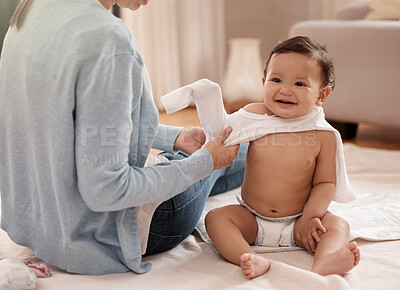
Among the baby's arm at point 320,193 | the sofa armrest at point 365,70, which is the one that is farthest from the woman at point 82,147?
the sofa armrest at point 365,70

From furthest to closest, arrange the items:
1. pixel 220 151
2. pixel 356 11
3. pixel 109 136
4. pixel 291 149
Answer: pixel 356 11 → pixel 291 149 → pixel 220 151 → pixel 109 136

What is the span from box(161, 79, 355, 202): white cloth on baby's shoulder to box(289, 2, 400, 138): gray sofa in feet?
3.71

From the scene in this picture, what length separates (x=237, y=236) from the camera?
44.8 inches

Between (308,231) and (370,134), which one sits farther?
(370,134)

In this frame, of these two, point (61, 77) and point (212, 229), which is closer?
point (61, 77)

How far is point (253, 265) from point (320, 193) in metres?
0.26

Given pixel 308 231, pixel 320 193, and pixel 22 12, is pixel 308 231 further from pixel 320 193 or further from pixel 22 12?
pixel 22 12

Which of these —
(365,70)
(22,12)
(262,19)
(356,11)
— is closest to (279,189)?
(22,12)

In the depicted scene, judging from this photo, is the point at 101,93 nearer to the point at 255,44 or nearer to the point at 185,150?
the point at 185,150

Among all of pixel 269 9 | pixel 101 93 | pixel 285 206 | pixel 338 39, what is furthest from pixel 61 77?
pixel 269 9

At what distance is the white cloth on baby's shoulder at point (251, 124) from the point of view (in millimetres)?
1198

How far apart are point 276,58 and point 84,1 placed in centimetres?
46

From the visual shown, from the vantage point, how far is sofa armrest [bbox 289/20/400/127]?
221 cm

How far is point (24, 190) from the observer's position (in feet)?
3.47
